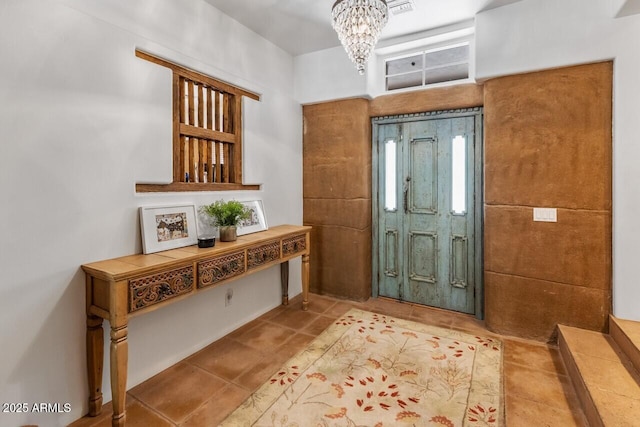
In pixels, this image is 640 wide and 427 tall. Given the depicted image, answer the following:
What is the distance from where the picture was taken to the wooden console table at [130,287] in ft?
5.73

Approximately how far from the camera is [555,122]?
2.69m

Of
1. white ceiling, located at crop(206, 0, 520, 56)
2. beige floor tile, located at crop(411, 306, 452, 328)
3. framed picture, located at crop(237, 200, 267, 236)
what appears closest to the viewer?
white ceiling, located at crop(206, 0, 520, 56)

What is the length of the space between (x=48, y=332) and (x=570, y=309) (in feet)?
12.7

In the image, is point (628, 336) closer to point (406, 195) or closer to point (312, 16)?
point (406, 195)

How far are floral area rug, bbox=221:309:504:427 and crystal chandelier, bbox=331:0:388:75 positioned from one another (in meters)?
2.34

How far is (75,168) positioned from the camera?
190cm

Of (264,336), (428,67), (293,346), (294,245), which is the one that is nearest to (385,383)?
(293,346)

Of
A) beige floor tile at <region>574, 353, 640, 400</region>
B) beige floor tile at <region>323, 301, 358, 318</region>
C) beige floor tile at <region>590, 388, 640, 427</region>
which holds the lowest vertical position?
beige floor tile at <region>323, 301, 358, 318</region>

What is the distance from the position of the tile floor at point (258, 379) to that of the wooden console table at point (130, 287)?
29cm

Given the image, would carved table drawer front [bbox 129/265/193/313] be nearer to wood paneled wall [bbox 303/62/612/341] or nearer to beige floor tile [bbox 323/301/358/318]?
beige floor tile [bbox 323/301/358/318]

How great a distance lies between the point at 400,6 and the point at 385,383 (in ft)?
10.5

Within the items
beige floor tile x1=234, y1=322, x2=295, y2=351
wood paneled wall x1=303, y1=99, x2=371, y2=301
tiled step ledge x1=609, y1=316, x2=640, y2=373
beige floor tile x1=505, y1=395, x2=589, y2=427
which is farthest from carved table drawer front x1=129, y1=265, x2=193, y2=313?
tiled step ledge x1=609, y1=316, x2=640, y2=373

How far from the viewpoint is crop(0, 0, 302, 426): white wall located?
65.3 inches

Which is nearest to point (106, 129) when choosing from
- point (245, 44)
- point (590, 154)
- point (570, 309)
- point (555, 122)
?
point (245, 44)
